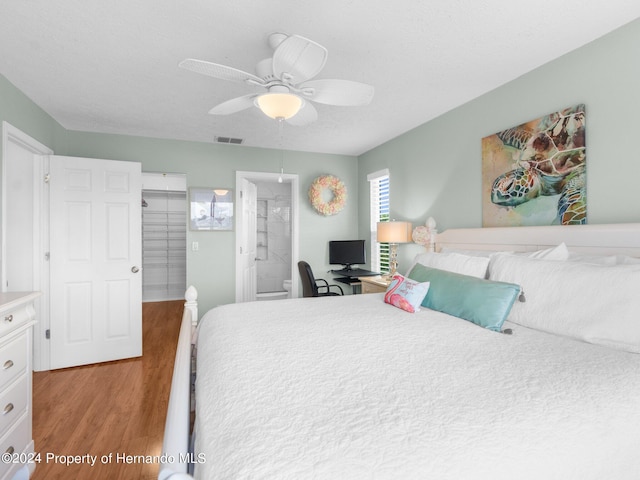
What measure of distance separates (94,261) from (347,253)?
9.92 feet

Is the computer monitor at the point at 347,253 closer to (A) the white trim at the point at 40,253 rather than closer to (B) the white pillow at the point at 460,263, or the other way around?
(B) the white pillow at the point at 460,263

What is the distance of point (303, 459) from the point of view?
69 centimetres

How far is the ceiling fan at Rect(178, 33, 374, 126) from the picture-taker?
1508 millimetres

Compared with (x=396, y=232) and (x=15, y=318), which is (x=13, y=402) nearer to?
(x=15, y=318)

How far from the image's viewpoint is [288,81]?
1.75 metres

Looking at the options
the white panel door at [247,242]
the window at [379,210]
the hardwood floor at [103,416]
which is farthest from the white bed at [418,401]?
the white panel door at [247,242]

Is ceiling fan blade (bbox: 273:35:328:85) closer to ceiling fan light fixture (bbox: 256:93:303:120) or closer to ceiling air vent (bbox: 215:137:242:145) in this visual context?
ceiling fan light fixture (bbox: 256:93:303:120)

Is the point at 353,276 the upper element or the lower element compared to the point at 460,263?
lower

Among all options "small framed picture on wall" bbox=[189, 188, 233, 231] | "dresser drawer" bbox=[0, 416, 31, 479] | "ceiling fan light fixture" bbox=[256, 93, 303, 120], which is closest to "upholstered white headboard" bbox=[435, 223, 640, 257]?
"ceiling fan light fixture" bbox=[256, 93, 303, 120]

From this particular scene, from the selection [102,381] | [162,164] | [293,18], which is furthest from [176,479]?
[162,164]

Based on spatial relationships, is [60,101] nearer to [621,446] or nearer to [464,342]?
[464,342]

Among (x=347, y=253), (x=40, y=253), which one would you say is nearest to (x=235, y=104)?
(x=40, y=253)

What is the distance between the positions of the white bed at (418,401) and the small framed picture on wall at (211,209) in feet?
9.31

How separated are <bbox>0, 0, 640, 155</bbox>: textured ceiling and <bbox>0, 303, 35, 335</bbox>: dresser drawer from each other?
1611mm
